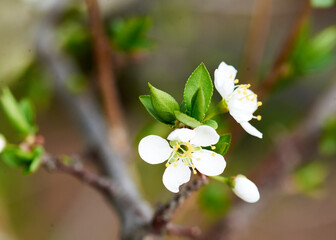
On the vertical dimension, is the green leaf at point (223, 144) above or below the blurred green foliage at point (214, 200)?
below

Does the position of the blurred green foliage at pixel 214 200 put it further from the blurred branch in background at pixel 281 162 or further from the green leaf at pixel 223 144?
the green leaf at pixel 223 144

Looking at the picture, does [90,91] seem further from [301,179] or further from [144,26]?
[301,179]

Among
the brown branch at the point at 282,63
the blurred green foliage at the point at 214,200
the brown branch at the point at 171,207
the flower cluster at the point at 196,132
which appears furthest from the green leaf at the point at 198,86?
the blurred green foliage at the point at 214,200

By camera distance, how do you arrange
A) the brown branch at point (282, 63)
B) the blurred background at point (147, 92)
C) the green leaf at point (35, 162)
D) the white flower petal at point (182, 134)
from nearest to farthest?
1. the white flower petal at point (182, 134)
2. the green leaf at point (35, 162)
3. the brown branch at point (282, 63)
4. the blurred background at point (147, 92)

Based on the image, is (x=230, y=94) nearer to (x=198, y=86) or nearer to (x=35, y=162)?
(x=198, y=86)

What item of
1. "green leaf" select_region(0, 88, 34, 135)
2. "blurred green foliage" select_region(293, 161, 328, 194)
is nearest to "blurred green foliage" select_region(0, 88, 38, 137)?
"green leaf" select_region(0, 88, 34, 135)

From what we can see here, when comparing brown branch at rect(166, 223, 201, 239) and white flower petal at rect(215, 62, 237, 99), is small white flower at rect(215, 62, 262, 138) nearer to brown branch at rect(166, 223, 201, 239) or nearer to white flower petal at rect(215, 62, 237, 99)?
white flower petal at rect(215, 62, 237, 99)
